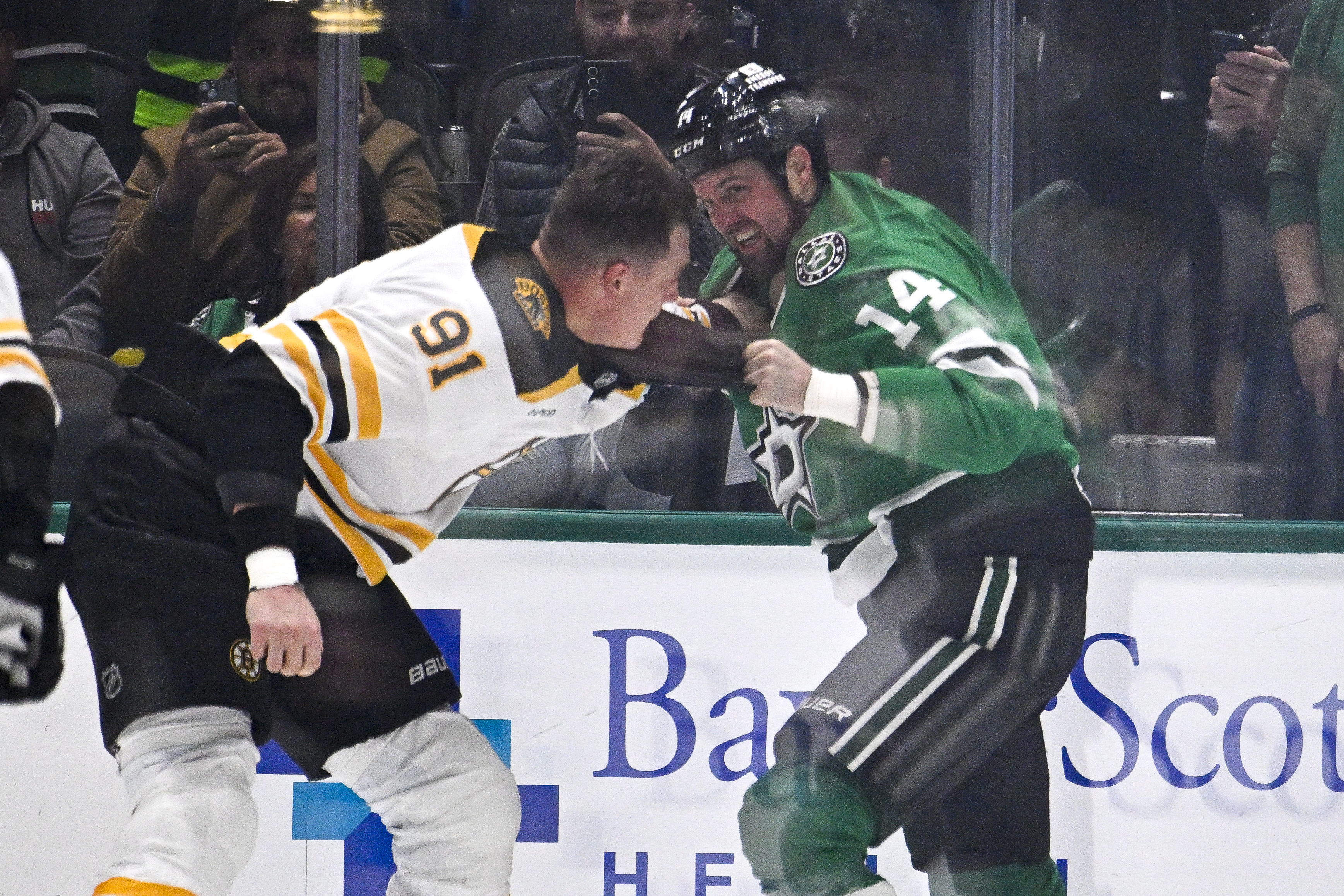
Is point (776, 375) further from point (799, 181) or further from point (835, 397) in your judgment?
point (799, 181)

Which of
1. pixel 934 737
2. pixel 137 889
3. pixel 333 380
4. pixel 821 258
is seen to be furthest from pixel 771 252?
pixel 137 889

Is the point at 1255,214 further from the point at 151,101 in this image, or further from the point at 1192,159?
the point at 151,101

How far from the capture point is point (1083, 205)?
7.71ft

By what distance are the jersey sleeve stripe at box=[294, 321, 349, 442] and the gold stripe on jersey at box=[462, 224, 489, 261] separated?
28 centimetres

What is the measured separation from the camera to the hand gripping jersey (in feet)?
7.28

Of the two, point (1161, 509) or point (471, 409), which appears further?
point (1161, 509)

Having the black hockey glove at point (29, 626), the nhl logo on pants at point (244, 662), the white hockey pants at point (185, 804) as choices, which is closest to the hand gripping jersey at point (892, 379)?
the nhl logo on pants at point (244, 662)

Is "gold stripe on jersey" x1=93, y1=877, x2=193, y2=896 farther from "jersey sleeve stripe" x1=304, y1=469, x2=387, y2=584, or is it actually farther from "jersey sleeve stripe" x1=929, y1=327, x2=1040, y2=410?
"jersey sleeve stripe" x1=929, y1=327, x2=1040, y2=410

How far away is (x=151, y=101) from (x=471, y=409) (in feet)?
2.48

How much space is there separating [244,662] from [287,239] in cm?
69

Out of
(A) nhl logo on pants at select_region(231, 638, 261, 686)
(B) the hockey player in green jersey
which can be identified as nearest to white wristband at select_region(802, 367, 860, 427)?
(B) the hockey player in green jersey

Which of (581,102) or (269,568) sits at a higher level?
(581,102)

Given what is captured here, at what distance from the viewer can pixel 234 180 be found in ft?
7.58

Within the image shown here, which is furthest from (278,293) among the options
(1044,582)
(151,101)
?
(1044,582)
